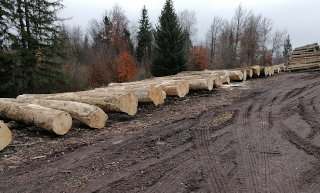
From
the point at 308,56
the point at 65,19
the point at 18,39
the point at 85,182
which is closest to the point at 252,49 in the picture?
the point at 308,56

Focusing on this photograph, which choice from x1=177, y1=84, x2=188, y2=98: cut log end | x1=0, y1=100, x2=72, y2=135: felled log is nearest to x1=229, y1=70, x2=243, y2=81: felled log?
x1=177, y1=84, x2=188, y2=98: cut log end

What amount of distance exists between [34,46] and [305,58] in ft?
64.5

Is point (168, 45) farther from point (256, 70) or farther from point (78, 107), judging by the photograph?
point (78, 107)

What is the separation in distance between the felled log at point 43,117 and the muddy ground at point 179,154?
0.25 meters

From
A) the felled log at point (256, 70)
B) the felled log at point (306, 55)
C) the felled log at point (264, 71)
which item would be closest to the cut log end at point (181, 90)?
the felled log at point (256, 70)

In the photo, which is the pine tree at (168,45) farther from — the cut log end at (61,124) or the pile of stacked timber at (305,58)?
the cut log end at (61,124)

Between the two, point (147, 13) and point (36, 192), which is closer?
point (36, 192)

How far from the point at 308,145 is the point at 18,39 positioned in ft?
58.4

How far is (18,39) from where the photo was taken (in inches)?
642

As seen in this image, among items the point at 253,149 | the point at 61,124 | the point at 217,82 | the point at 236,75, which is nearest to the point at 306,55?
the point at 236,75

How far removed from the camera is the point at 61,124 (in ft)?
17.8

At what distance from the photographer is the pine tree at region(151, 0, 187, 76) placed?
21562 millimetres

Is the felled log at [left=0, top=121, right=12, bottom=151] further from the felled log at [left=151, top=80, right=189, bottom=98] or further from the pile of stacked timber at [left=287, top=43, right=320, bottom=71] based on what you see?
the pile of stacked timber at [left=287, top=43, right=320, bottom=71]

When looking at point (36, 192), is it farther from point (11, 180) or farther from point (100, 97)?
point (100, 97)
